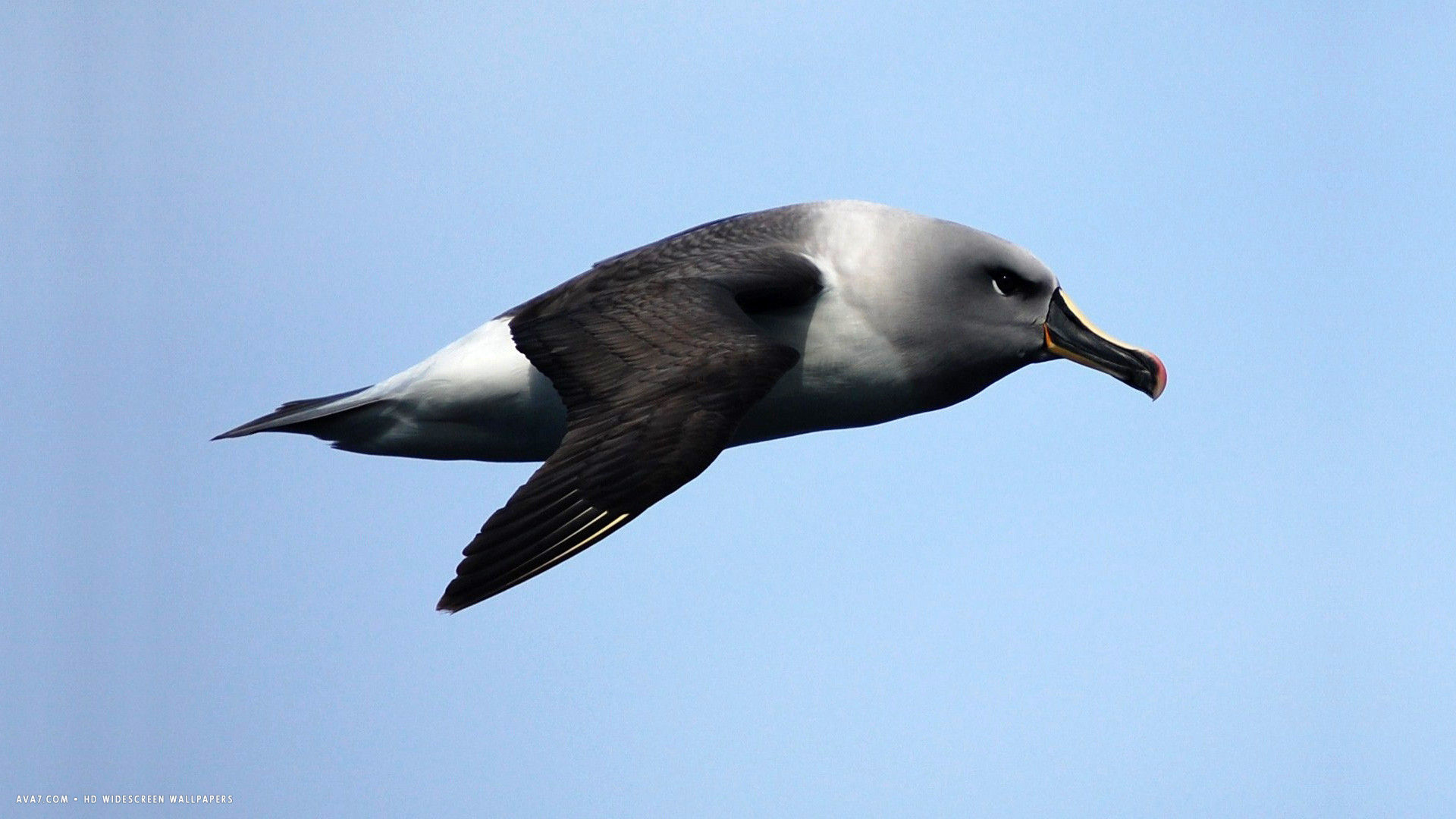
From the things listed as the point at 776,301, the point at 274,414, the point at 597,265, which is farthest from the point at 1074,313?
the point at 274,414

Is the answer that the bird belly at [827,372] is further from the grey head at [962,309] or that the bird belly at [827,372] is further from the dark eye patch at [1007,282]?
the dark eye patch at [1007,282]

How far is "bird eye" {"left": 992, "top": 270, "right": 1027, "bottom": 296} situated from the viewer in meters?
10.4

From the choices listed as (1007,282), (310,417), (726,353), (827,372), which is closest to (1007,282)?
(1007,282)

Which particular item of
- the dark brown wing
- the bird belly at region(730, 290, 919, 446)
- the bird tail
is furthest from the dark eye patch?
the bird tail

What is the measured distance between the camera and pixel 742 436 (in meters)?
9.99

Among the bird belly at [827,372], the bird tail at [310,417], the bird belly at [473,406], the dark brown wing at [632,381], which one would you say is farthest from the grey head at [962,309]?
the bird tail at [310,417]

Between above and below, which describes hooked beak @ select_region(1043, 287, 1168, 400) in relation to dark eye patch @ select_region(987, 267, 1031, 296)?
below

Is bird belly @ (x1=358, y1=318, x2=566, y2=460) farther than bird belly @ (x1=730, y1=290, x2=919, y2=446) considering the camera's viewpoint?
Yes

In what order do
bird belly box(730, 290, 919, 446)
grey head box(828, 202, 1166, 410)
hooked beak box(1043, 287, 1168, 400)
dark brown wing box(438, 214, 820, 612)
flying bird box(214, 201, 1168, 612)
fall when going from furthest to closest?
hooked beak box(1043, 287, 1168, 400) → grey head box(828, 202, 1166, 410) → bird belly box(730, 290, 919, 446) → flying bird box(214, 201, 1168, 612) → dark brown wing box(438, 214, 820, 612)

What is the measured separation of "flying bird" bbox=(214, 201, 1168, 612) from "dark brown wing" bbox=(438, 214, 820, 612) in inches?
0.5

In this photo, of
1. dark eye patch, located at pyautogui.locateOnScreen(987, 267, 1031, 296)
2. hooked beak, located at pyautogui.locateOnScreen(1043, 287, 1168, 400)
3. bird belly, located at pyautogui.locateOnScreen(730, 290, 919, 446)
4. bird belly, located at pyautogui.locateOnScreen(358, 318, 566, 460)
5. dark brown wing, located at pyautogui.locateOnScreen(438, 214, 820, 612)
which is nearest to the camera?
dark brown wing, located at pyautogui.locateOnScreen(438, 214, 820, 612)

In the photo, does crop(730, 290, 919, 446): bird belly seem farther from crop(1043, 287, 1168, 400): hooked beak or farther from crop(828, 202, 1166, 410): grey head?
crop(1043, 287, 1168, 400): hooked beak

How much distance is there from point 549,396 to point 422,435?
926 mm

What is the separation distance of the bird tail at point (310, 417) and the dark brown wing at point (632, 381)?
120 cm
